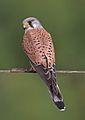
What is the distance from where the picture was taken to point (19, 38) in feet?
53.2

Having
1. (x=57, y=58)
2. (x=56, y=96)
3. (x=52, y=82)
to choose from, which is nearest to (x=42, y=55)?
(x=52, y=82)

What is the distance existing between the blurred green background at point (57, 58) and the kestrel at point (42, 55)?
99.3 inches

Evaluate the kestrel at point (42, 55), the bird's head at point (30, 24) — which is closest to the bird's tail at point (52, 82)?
the kestrel at point (42, 55)

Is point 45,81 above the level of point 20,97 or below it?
above

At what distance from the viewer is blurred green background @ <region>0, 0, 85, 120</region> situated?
1365 cm

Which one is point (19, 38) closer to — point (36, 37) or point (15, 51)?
point (15, 51)

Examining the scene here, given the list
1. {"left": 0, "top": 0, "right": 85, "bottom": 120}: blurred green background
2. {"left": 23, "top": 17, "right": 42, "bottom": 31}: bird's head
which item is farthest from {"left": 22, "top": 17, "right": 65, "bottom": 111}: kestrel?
{"left": 0, "top": 0, "right": 85, "bottom": 120}: blurred green background

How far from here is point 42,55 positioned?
376 inches

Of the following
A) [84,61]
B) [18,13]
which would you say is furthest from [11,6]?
[84,61]

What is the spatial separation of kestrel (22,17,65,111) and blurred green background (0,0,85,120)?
252 centimetres

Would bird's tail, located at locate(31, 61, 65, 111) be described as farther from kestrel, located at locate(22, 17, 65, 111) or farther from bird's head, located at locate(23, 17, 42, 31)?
bird's head, located at locate(23, 17, 42, 31)

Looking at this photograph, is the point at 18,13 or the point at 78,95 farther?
the point at 18,13

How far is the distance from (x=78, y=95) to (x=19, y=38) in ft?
8.03

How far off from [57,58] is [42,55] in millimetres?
5832
